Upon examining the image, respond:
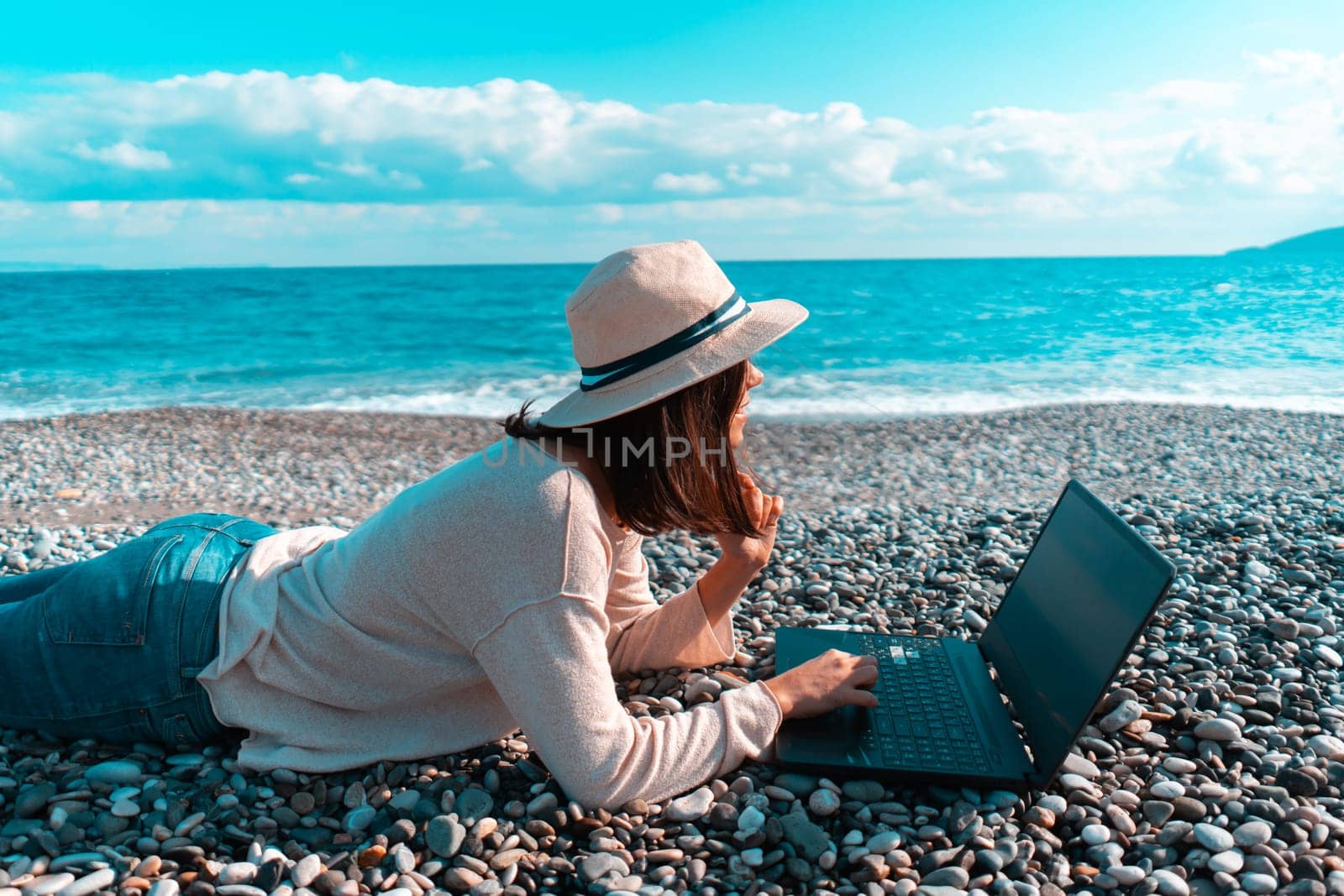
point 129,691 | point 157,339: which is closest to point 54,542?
point 129,691

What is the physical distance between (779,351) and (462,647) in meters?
1.20

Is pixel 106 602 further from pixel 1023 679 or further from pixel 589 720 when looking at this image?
pixel 1023 679

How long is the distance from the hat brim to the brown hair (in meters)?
0.05

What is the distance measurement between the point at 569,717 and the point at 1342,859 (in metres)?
1.90

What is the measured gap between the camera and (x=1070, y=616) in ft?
8.59

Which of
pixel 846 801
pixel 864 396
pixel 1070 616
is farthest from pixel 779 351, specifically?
pixel 864 396

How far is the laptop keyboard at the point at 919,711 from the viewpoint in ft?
8.34

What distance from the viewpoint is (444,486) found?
86.9 inches

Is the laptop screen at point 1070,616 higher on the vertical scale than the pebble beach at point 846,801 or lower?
higher

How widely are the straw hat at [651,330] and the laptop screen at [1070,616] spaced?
1.10 meters

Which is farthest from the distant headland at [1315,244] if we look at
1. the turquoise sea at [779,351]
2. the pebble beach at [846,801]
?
the pebble beach at [846,801]

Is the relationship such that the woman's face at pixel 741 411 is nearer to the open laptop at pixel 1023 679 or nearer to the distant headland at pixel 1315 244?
the open laptop at pixel 1023 679

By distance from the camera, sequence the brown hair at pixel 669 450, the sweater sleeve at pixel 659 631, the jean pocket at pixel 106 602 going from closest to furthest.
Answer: the brown hair at pixel 669 450
the jean pocket at pixel 106 602
the sweater sleeve at pixel 659 631

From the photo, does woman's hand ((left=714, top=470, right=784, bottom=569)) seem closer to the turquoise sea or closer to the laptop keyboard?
the turquoise sea
